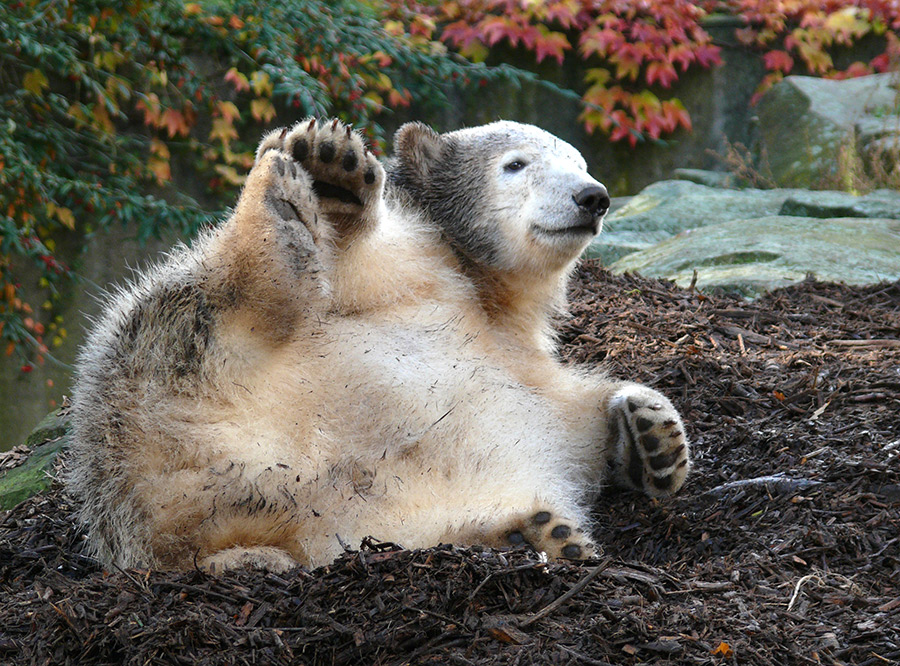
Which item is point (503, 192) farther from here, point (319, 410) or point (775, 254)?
point (775, 254)

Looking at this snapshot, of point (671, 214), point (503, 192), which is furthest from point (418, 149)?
point (671, 214)

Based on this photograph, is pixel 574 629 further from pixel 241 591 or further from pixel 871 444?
pixel 871 444

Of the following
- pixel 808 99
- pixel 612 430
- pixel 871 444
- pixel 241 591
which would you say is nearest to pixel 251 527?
pixel 241 591

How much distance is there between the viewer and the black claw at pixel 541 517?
7.96 ft

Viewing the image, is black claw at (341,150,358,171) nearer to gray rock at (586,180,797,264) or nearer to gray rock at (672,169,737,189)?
gray rock at (586,180,797,264)

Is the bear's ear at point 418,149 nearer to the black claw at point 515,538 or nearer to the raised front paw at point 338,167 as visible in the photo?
the raised front paw at point 338,167

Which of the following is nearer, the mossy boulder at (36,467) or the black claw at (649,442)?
the black claw at (649,442)

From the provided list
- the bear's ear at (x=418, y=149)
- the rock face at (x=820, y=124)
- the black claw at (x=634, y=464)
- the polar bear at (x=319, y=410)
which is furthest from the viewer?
the rock face at (x=820, y=124)

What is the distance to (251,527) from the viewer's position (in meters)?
2.37

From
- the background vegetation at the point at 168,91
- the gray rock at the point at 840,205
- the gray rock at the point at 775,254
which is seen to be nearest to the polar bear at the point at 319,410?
the gray rock at the point at 775,254

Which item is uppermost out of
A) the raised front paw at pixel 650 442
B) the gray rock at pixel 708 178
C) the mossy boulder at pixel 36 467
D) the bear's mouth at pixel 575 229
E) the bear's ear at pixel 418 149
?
the bear's ear at pixel 418 149

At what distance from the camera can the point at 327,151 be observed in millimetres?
2543

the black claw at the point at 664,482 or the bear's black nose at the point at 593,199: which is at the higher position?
the bear's black nose at the point at 593,199

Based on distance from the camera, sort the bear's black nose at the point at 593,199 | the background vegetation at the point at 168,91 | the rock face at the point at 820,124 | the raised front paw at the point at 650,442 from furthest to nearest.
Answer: the rock face at the point at 820,124
the background vegetation at the point at 168,91
the bear's black nose at the point at 593,199
the raised front paw at the point at 650,442
